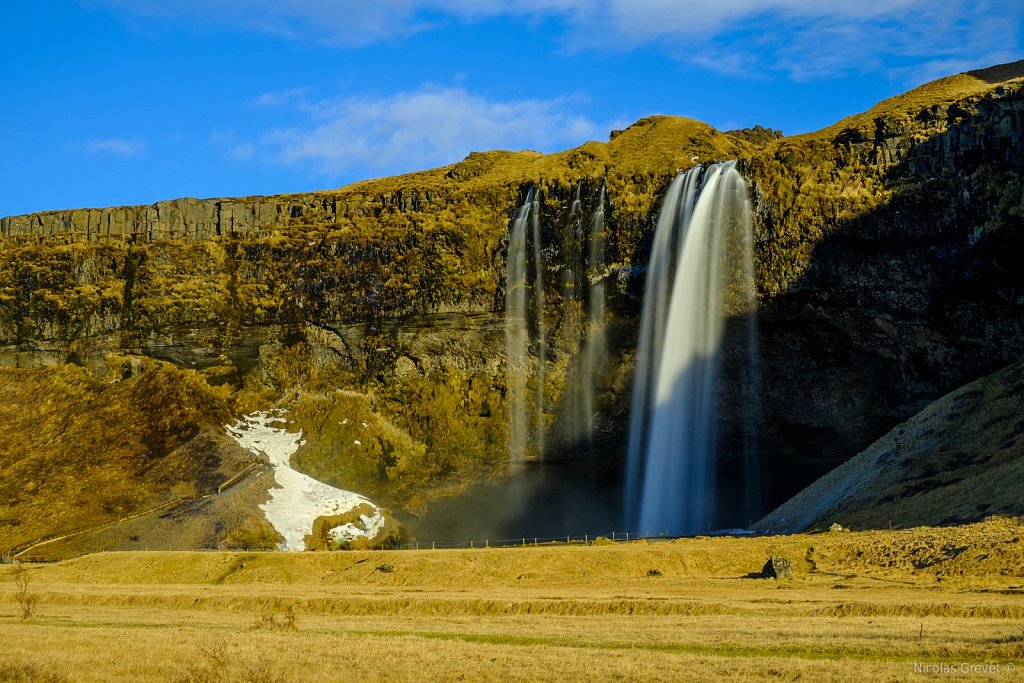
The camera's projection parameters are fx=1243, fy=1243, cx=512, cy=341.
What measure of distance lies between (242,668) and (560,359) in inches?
2455

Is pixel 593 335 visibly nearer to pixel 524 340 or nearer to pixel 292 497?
pixel 524 340

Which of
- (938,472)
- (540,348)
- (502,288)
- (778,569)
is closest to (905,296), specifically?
(938,472)

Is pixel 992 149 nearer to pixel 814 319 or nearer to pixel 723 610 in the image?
pixel 814 319

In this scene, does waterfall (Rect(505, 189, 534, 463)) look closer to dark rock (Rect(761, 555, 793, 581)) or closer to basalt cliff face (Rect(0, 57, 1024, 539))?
basalt cliff face (Rect(0, 57, 1024, 539))

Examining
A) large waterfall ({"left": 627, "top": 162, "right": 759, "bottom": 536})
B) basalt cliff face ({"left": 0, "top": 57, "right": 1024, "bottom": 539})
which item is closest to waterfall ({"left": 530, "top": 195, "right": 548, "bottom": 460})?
basalt cliff face ({"left": 0, "top": 57, "right": 1024, "bottom": 539})

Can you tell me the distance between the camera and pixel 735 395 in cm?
8544

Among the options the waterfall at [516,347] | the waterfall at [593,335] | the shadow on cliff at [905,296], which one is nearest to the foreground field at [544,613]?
the shadow on cliff at [905,296]

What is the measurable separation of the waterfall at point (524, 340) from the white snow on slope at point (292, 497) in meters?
12.8

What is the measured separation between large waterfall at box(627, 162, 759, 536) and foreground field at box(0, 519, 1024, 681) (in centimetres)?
2432

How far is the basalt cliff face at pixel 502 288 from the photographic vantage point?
7825cm

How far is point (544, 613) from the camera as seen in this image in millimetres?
42062

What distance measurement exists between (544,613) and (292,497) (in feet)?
143

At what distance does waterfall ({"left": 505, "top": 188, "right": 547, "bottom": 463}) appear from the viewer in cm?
9044

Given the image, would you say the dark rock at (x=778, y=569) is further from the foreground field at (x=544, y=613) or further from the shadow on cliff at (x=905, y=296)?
the shadow on cliff at (x=905, y=296)
